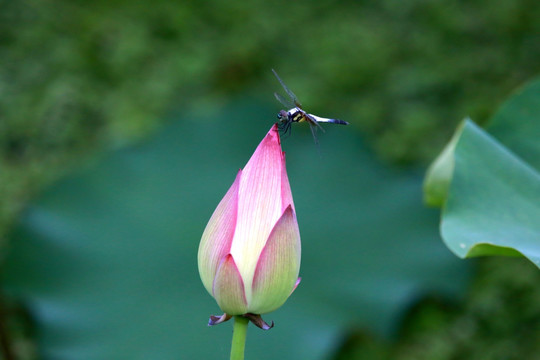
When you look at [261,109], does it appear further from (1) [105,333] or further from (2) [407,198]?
(1) [105,333]

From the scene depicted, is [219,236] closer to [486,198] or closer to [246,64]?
[486,198]

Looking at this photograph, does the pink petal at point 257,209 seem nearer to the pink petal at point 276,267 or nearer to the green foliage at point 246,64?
the pink petal at point 276,267

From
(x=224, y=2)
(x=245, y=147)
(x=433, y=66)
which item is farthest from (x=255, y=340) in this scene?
(x=224, y=2)

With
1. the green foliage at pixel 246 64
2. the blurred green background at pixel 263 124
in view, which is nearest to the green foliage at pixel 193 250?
the blurred green background at pixel 263 124

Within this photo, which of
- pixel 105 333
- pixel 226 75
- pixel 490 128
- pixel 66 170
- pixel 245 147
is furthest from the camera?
pixel 226 75

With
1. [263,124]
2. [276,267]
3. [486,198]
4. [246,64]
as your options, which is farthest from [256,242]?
[246,64]
